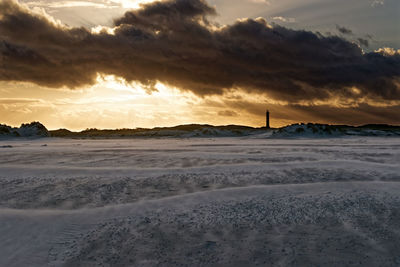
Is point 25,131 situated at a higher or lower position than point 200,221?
higher

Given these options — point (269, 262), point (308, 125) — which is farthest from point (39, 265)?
point (308, 125)

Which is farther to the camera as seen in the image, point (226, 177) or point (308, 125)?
point (308, 125)

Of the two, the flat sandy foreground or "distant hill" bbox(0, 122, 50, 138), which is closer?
the flat sandy foreground

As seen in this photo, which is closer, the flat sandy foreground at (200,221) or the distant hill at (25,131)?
the flat sandy foreground at (200,221)

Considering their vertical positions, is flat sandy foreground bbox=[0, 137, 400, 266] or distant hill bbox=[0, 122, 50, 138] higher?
distant hill bbox=[0, 122, 50, 138]

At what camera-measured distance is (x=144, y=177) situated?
335 centimetres

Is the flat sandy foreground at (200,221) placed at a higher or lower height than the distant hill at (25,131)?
lower

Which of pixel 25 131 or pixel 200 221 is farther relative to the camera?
pixel 25 131

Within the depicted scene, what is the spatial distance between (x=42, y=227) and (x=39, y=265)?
46 centimetres

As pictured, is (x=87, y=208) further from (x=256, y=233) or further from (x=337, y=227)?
(x=337, y=227)

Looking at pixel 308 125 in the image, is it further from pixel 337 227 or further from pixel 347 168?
pixel 337 227

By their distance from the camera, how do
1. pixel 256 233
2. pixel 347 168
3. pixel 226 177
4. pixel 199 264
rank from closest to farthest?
pixel 199 264
pixel 256 233
pixel 226 177
pixel 347 168

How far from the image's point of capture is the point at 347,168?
3.80 meters

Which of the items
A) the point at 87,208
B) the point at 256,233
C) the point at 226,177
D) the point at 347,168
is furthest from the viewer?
the point at 347,168
